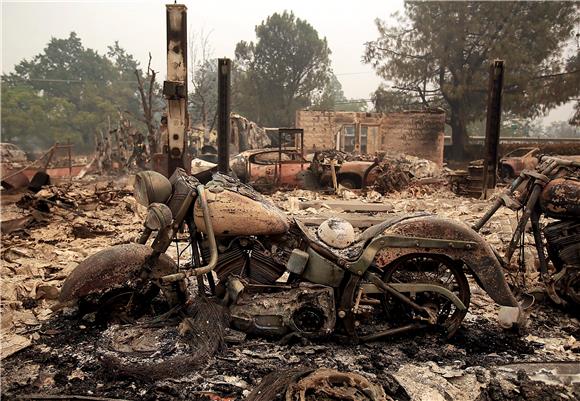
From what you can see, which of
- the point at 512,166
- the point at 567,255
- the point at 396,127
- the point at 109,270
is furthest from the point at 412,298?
the point at 396,127

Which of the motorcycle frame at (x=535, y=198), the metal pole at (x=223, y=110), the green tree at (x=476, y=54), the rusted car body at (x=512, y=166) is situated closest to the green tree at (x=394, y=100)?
the green tree at (x=476, y=54)

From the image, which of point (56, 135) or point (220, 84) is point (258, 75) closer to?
point (56, 135)

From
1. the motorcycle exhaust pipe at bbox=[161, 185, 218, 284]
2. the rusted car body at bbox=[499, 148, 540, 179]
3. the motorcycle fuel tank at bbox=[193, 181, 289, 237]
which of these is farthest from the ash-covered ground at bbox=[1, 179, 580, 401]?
the rusted car body at bbox=[499, 148, 540, 179]

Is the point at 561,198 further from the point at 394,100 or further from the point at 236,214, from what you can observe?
the point at 394,100

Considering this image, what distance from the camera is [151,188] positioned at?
3.51 meters

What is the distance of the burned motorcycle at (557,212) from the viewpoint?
4.13 m

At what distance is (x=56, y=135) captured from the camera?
33.3 m

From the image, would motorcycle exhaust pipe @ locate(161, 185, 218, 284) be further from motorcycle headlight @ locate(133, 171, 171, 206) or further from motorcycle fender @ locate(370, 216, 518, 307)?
motorcycle fender @ locate(370, 216, 518, 307)

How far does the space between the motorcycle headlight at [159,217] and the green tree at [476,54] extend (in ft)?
79.1

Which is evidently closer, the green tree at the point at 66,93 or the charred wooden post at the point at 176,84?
the charred wooden post at the point at 176,84

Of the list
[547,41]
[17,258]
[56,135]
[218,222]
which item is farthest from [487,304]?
[56,135]

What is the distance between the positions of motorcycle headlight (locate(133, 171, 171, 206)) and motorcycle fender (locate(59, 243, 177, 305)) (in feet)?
1.32

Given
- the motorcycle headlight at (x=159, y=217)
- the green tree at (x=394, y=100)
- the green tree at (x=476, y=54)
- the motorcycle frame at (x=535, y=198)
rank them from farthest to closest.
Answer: the green tree at (x=394, y=100) → the green tree at (x=476, y=54) → the motorcycle frame at (x=535, y=198) → the motorcycle headlight at (x=159, y=217)

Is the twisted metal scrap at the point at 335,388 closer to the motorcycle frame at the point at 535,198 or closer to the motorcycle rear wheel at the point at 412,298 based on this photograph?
the motorcycle rear wheel at the point at 412,298
